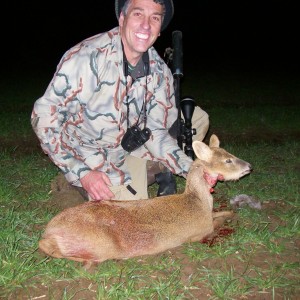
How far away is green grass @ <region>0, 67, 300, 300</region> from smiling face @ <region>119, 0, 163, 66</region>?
1898 mm

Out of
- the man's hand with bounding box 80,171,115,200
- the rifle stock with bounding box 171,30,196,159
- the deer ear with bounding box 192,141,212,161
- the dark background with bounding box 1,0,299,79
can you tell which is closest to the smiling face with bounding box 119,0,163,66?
the rifle stock with bounding box 171,30,196,159

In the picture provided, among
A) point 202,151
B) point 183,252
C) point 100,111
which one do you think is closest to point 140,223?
point 183,252

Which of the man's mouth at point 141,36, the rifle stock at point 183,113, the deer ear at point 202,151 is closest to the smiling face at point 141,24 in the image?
the man's mouth at point 141,36

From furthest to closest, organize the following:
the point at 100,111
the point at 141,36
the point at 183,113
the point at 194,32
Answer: the point at 194,32
the point at 183,113
the point at 100,111
the point at 141,36

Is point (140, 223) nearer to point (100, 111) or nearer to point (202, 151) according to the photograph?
point (202, 151)

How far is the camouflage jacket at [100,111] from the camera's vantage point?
405 cm

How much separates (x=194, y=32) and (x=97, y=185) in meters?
32.4

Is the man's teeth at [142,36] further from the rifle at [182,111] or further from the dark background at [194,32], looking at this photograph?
the dark background at [194,32]

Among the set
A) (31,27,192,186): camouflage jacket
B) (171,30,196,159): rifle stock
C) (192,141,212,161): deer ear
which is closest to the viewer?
(192,141,212,161): deer ear

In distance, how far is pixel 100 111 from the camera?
13.9 feet

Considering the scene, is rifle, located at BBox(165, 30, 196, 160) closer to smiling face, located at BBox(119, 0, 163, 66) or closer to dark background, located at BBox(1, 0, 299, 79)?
smiling face, located at BBox(119, 0, 163, 66)

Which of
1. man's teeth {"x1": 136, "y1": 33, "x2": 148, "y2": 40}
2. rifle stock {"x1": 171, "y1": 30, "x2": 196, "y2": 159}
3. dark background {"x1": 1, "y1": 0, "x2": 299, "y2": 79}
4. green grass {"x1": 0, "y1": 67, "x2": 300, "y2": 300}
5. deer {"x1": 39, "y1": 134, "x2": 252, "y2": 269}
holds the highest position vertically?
man's teeth {"x1": 136, "y1": 33, "x2": 148, "y2": 40}

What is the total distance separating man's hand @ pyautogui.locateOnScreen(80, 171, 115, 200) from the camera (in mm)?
3883

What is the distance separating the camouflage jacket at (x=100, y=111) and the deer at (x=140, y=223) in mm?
466
